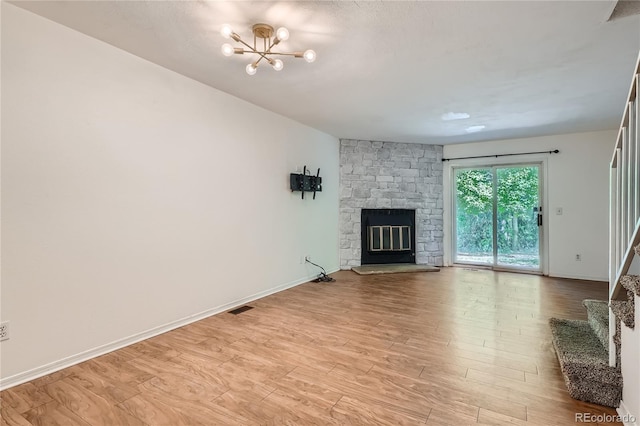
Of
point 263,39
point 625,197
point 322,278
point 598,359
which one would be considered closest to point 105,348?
point 263,39

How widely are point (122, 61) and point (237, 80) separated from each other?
38.7 inches

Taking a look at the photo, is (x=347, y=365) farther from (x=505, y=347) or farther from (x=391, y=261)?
(x=391, y=261)

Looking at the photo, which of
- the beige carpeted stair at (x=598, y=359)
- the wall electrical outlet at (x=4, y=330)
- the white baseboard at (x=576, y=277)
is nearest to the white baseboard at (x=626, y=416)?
the beige carpeted stair at (x=598, y=359)

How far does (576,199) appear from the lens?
5062 millimetres

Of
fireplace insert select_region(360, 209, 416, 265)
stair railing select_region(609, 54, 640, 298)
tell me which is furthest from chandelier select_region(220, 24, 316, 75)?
fireplace insert select_region(360, 209, 416, 265)

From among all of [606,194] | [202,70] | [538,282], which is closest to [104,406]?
[202,70]

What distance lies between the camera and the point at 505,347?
2473mm

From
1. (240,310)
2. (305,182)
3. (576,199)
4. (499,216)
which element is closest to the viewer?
(240,310)

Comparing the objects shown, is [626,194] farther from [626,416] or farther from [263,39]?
[263,39]

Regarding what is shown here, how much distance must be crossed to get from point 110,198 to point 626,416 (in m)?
3.59

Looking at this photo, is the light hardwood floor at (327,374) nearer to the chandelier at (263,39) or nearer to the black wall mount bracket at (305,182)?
the black wall mount bracket at (305,182)

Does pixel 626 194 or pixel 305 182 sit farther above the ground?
pixel 305 182

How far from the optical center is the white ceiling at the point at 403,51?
1.97 m

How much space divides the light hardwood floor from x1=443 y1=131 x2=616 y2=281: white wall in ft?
6.89
